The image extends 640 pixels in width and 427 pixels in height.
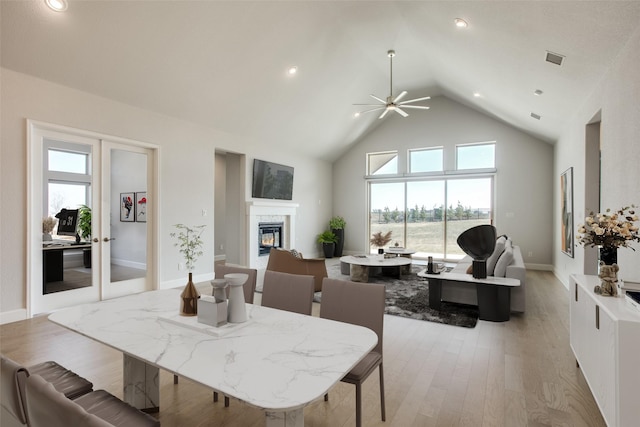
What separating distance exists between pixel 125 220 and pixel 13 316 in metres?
1.62

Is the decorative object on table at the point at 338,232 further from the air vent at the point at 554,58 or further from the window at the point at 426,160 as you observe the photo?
the air vent at the point at 554,58

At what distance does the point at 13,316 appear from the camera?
357cm

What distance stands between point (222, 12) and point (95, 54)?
159 cm

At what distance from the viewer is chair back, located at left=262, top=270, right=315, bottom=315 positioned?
2082 millimetres

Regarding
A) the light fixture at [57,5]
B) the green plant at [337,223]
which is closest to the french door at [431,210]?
the green plant at [337,223]

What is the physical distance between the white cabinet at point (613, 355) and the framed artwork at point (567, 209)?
3635 millimetres

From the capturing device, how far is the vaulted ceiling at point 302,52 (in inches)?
123

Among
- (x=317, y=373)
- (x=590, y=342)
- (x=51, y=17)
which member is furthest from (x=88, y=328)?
(x=51, y=17)

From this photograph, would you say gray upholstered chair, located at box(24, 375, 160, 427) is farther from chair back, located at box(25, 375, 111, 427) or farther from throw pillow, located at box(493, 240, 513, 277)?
throw pillow, located at box(493, 240, 513, 277)

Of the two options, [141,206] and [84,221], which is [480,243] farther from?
[84,221]

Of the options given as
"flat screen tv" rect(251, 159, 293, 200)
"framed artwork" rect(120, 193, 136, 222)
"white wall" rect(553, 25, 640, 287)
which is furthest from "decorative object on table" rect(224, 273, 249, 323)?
"flat screen tv" rect(251, 159, 293, 200)

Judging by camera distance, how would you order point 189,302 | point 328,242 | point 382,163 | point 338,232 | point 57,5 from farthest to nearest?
point 338,232 < point 382,163 < point 328,242 < point 57,5 < point 189,302

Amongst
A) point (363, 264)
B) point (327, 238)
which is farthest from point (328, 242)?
point (363, 264)

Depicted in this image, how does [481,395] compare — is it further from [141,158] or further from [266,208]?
[266,208]
